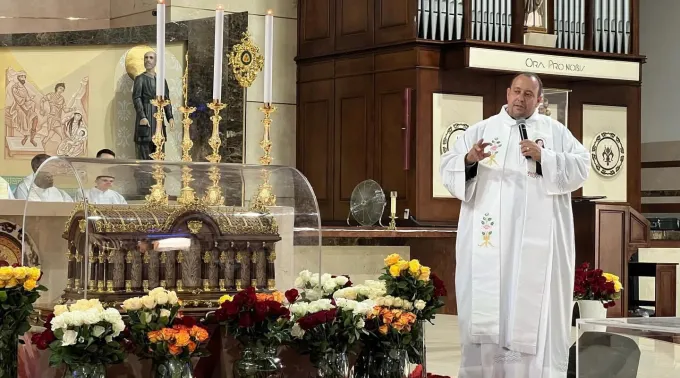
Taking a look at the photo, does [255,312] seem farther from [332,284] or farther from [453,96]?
[453,96]

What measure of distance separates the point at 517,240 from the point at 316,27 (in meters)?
8.29

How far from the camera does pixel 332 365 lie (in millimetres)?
5527

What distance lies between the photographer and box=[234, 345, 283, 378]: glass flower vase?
5367 mm

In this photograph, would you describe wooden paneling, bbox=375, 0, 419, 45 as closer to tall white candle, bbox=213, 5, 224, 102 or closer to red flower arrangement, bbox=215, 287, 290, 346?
tall white candle, bbox=213, 5, 224, 102

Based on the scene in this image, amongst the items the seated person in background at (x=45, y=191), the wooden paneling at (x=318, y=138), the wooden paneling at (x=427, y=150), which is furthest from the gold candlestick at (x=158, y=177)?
the wooden paneling at (x=318, y=138)

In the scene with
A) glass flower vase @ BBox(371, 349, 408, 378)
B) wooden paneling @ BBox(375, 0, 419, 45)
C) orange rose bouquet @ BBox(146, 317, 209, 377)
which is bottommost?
glass flower vase @ BBox(371, 349, 408, 378)

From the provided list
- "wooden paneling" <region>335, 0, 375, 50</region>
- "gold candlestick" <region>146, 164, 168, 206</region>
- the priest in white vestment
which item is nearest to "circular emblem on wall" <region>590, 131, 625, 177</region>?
"wooden paneling" <region>335, 0, 375, 50</region>

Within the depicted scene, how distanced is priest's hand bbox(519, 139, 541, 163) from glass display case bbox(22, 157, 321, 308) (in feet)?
4.33

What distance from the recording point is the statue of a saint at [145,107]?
42.7 feet

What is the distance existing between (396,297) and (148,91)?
25.5 feet

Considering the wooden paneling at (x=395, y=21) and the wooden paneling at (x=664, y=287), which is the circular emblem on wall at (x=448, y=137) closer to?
the wooden paneling at (x=395, y=21)

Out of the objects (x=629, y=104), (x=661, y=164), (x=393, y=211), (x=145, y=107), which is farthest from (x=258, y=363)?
(x=661, y=164)

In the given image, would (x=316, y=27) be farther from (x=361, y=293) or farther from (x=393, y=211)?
(x=361, y=293)

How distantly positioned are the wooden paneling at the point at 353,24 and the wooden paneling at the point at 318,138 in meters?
0.58
